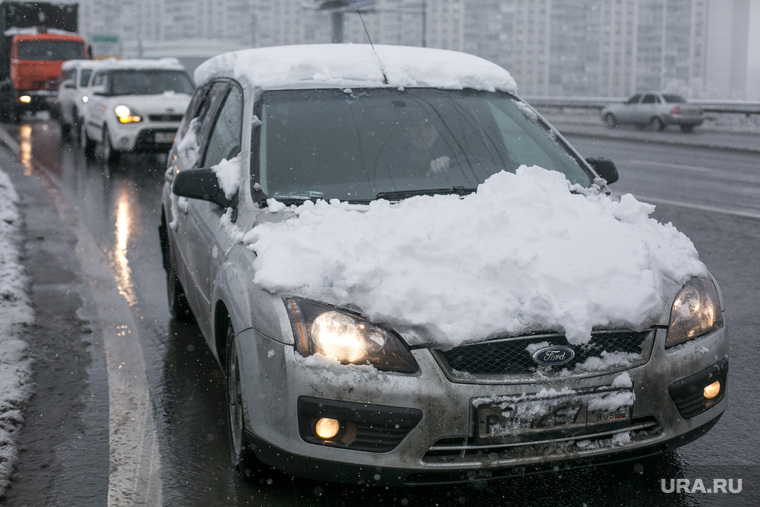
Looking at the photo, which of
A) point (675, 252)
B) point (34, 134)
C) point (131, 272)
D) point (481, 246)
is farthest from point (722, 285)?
point (34, 134)

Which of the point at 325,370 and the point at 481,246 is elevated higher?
the point at 481,246

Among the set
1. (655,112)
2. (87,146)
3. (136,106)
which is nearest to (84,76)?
(87,146)

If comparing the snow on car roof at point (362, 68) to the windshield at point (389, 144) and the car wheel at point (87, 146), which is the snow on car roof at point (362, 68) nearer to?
the windshield at point (389, 144)

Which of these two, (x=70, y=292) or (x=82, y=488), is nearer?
(x=82, y=488)

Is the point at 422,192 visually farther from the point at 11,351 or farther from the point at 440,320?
the point at 11,351

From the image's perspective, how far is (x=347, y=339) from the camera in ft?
10.2

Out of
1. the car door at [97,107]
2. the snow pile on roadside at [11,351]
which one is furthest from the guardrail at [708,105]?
the snow pile on roadside at [11,351]

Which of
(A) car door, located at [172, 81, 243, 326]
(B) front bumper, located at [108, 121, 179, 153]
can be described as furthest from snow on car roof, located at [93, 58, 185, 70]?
Result: (A) car door, located at [172, 81, 243, 326]

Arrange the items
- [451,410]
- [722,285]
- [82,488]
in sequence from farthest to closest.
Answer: [722,285] < [82,488] < [451,410]

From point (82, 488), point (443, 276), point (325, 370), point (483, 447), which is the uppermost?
point (443, 276)

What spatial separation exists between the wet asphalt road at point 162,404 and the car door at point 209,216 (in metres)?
0.60

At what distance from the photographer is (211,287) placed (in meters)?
4.10

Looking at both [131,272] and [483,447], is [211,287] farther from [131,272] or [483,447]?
[131,272]

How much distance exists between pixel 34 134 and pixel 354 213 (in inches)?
913
